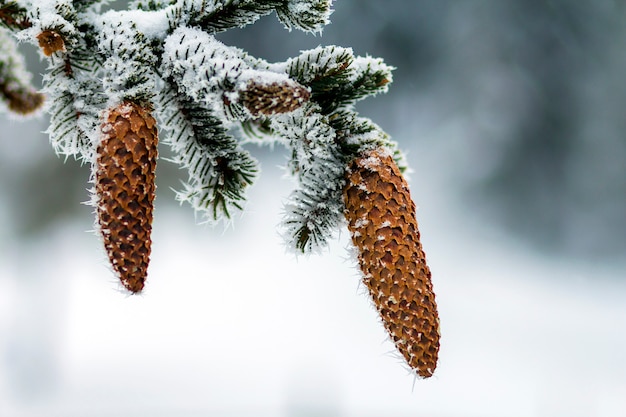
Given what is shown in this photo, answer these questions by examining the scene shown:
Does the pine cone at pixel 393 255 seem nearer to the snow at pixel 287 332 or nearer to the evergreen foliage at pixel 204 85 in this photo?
the evergreen foliage at pixel 204 85

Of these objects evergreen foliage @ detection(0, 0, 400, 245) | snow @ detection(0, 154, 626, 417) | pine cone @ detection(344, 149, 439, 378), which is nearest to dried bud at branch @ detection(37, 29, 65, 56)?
evergreen foliage @ detection(0, 0, 400, 245)

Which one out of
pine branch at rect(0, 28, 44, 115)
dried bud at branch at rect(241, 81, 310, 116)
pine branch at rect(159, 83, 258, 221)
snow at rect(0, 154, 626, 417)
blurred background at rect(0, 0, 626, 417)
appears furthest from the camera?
blurred background at rect(0, 0, 626, 417)

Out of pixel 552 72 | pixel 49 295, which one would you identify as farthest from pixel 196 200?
pixel 552 72

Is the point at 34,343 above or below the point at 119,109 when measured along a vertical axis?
below

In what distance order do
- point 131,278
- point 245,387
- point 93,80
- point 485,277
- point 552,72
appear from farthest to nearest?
1. point 552,72
2. point 485,277
3. point 245,387
4. point 93,80
5. point 131,278

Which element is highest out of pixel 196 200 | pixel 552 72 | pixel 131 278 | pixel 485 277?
pixel 552 72

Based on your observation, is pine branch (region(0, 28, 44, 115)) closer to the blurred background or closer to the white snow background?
the white snow background

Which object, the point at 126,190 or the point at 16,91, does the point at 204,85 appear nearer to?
the point at 126,190

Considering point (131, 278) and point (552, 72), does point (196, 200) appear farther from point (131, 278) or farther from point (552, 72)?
point (552, 72)

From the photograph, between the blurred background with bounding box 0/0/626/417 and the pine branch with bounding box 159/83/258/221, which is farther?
the blurred background with bounding box 0/0/626/417
